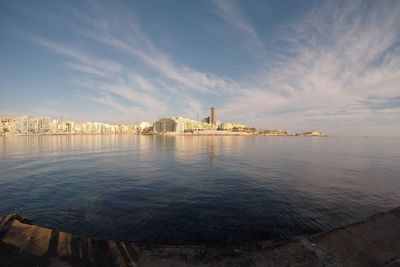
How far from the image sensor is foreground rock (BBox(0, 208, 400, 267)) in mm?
6648

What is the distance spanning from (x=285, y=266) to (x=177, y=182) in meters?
17.0

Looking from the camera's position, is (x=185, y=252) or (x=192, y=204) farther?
(x=192, y=204)

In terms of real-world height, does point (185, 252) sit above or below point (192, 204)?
above

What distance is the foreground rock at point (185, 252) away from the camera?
21.8 ft

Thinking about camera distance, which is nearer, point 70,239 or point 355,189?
point 70,239

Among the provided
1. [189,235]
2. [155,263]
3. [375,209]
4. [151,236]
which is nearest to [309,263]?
[155,263]

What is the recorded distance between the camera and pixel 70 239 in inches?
302

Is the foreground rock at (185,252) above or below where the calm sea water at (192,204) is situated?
above

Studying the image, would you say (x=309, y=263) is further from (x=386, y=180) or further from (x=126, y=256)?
(x=386, y=180)

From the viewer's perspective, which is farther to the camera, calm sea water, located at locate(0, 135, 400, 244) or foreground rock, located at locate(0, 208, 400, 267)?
calm sea water, located at locate(0, 135, 400, 244)

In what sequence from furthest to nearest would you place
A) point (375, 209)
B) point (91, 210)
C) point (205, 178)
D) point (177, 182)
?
point (205, 178)
point (177, 182)
point (375, 209)
point (91, 210)

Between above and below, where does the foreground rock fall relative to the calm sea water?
above

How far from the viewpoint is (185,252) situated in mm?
7172

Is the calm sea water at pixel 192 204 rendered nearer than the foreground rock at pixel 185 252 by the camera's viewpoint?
No
